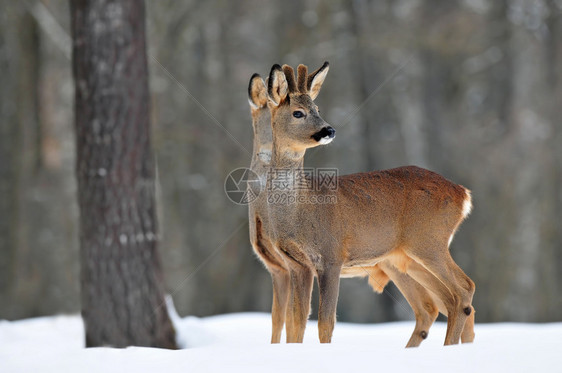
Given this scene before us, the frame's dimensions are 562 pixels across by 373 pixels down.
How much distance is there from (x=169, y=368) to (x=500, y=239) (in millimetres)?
11749

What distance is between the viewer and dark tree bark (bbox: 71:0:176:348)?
7.40 meters

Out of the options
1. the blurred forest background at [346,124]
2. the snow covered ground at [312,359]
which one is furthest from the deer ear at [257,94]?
the blurred forest background at [346,124]

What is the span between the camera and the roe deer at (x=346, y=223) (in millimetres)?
5562

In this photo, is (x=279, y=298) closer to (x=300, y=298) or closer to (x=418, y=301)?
(x=300, y=298)

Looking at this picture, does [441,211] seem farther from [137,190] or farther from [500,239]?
[500,239]

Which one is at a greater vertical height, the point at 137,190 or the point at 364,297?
the point at 137,190

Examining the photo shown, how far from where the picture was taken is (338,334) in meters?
7.84

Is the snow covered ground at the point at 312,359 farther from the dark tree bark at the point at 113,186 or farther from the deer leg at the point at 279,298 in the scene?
the dark tree bark at the point at 113,186

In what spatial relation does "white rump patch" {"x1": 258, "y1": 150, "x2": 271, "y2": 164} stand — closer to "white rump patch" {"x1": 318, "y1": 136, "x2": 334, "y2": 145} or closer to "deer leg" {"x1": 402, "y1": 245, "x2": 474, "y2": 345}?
"white rump patch" {"x1": 318, "y1": 136, "x2": 334, "y2": 145}

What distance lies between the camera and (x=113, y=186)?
7.39m

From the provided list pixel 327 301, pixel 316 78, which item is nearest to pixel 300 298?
pixel 327 301

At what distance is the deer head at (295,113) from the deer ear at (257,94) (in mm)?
736

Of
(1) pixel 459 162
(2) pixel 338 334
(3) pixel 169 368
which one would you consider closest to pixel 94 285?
(2) pixel 338 334

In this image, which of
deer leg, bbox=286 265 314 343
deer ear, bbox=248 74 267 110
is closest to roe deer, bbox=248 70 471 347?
deer ear, bbox=248 74 267 110
